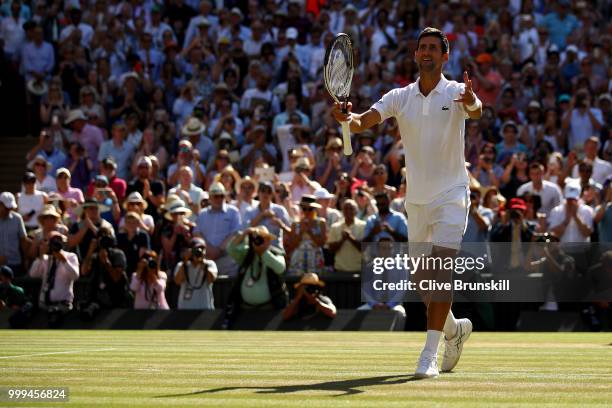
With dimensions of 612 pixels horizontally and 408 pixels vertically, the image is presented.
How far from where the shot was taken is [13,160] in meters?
24.0

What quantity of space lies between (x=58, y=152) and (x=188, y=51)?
11.7 feet

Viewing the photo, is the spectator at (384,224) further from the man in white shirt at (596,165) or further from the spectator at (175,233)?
the man in white shirt at (596,165)

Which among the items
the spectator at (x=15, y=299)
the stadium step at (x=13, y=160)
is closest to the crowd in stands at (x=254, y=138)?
the spectator at (x=15, y=299)

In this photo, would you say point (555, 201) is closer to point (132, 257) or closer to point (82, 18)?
point (132, 257)

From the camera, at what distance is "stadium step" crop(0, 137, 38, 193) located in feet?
77.2

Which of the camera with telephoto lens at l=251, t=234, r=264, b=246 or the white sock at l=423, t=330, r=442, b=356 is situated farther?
the camera with telephoto lens at l=251, t=234, r=264, b=246

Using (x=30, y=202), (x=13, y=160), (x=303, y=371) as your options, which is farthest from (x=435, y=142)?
(x=13, y=160)

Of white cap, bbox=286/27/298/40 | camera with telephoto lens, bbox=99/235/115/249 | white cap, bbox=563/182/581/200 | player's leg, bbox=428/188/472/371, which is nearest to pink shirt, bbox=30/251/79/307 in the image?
camera with telephoto lens, bbox=99/235/115/249

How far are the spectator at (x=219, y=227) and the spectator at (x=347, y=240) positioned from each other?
1.52 meters

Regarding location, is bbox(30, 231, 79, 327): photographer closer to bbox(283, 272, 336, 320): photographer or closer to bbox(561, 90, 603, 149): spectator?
bbox(283, 272, 336, 320): photographer

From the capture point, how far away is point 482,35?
78.8ft

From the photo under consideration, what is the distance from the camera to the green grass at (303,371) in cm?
732

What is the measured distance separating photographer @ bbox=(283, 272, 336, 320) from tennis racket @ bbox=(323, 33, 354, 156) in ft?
22.9

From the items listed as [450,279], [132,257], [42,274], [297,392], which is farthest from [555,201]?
[297,392]
